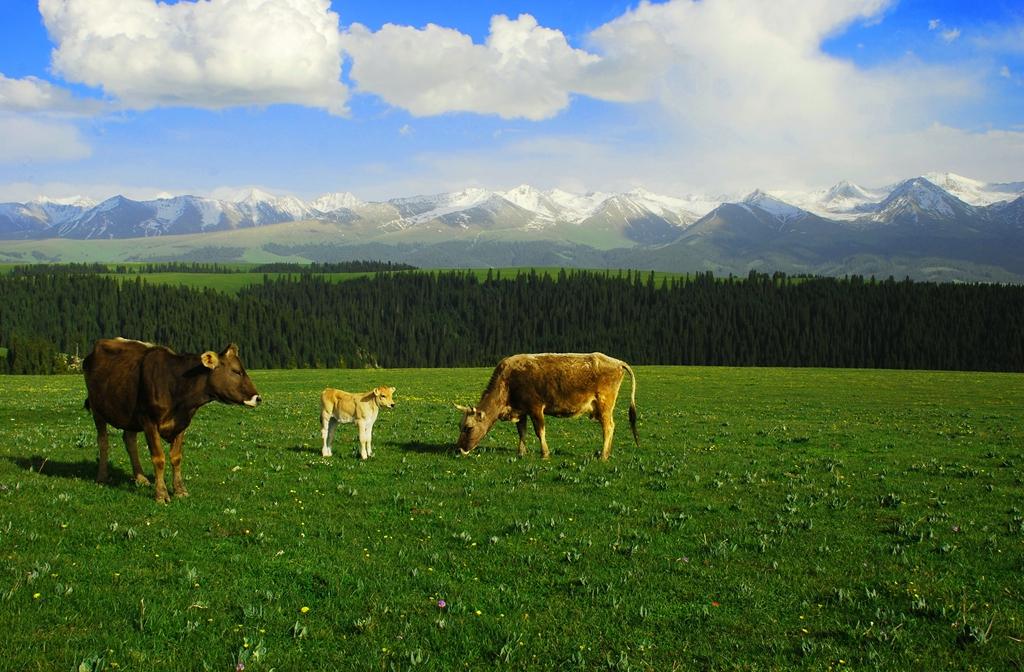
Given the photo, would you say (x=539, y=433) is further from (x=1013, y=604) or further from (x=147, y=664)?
(x=147, y=664)

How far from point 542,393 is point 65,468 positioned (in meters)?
14.2

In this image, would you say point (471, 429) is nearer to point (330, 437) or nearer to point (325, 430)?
point (325, 430)

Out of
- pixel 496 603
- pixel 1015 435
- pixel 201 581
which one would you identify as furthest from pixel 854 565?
pixel 1015 435

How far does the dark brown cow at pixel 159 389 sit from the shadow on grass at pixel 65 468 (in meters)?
1.68

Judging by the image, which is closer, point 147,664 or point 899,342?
point 147,664

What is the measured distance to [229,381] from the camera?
52.0 feet

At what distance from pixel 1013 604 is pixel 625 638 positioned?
249 inches

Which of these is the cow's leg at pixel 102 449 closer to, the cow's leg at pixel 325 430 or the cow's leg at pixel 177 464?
the cow's leg at pixel 177 464

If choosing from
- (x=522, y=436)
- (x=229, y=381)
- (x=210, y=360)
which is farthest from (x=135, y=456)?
(x=522, y=436)

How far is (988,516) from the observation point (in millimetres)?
16047

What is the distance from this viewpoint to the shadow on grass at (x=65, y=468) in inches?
686

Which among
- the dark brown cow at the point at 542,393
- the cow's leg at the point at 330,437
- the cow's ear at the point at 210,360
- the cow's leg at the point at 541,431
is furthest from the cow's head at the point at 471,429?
the cow's ear at the point at 210,360

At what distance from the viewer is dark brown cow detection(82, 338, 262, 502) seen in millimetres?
15234

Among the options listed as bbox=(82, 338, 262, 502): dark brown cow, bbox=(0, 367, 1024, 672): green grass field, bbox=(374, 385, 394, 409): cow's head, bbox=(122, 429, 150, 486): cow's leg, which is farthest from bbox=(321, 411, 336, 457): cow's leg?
bbox=(122, 429, 150, 486): cow's leg
